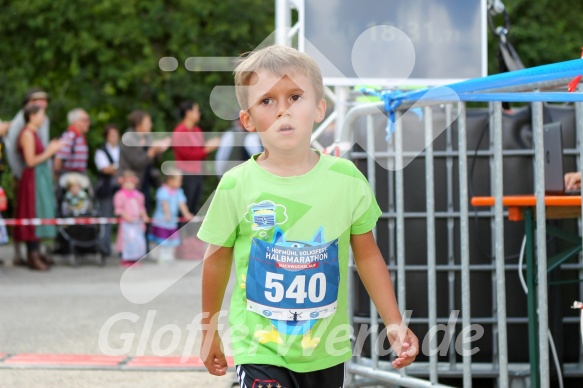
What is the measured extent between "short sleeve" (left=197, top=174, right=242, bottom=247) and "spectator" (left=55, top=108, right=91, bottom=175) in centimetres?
919

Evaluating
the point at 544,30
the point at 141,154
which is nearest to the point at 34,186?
the point at 141,154

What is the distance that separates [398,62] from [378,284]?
3288 mm

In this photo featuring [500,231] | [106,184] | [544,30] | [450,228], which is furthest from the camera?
[544,30]

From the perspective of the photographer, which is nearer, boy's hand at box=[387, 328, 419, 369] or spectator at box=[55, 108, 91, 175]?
boy's hand at box=[387, 328, 419, 369]

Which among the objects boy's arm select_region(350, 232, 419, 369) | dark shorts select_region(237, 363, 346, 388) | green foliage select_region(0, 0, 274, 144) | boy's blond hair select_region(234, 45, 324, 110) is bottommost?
dark shorts select_region(237, 363, 346, 388)

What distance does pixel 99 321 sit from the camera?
780cm

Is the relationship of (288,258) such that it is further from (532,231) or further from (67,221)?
(67,221)

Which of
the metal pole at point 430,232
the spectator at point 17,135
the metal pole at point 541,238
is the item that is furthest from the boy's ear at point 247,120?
the spectator at point 17,135

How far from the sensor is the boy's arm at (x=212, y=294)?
3305mm

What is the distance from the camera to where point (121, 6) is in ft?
61.4

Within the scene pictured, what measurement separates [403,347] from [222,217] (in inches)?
26.2

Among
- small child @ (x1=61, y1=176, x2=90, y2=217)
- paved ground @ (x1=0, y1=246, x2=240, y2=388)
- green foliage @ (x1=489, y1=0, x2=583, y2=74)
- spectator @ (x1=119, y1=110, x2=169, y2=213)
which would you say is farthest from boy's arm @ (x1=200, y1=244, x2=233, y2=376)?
green foliage @ (x1=489, y1=0, x2=583, y2=74)

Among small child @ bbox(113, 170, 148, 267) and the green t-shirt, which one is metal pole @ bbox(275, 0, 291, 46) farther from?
small child @ bbox(113, 170, 148, 267)

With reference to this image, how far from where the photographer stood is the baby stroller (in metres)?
12.0
